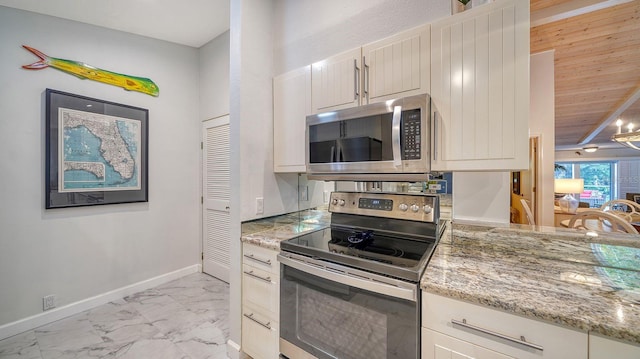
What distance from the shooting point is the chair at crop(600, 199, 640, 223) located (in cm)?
148

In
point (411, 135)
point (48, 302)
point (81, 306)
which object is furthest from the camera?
point (81, 306)

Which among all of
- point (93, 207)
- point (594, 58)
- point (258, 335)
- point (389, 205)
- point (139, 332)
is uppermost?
point (594, 58)

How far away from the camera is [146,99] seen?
294 centimetres

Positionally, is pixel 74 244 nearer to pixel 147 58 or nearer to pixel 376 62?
pixel 147 58

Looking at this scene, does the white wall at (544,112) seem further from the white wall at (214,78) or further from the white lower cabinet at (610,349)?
the white wall at (214,78)

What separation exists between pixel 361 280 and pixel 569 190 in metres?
1.74

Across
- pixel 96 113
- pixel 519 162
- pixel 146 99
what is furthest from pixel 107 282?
pixel 519 162

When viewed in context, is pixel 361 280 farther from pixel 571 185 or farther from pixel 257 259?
pixel 571 185

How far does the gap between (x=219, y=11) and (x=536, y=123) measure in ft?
10.9

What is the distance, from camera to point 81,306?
2.43m

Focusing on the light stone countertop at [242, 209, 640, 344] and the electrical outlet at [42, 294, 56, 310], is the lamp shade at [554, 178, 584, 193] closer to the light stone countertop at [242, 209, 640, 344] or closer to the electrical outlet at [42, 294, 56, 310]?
the light stone countertop at [242, 209, 640, 344]

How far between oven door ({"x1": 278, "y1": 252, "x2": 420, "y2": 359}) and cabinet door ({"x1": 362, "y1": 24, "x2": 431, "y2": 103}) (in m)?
1.05

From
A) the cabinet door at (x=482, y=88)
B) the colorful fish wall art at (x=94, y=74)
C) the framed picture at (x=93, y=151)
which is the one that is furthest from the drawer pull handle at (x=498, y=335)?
the colorful fish wall art at (x=94, y=74)

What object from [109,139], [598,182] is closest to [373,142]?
[598,182]
